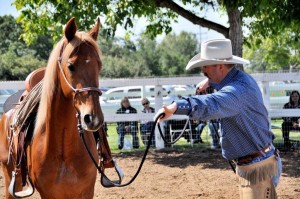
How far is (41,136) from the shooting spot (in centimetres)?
390

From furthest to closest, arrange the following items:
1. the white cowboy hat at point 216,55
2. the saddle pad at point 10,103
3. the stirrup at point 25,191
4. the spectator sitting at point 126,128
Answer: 1. the spectator sitting at point 126,128
2. the saddle pad at point 10,103
3. the stirrup at point 25,191
4. the white cowboy hat at point 216,55

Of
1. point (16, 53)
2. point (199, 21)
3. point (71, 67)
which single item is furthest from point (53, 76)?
point (16, 53)

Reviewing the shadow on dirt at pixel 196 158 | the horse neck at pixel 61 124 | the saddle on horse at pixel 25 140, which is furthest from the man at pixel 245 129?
the shadow on dirt at pixel 196 158

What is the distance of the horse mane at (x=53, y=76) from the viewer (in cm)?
341

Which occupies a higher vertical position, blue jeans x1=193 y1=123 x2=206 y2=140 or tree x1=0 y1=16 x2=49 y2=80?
tree x1=0 y1=16 x2=49 y2=80

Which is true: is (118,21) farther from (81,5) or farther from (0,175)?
(0,175)

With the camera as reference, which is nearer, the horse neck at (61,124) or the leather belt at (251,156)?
the leather belt at (251,156)

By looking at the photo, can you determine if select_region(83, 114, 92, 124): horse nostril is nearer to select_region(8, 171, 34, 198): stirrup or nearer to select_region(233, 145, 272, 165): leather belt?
select_region(233, 145, 272, 165): leather belt

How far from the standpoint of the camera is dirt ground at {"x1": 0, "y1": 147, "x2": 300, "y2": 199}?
6.52 meters

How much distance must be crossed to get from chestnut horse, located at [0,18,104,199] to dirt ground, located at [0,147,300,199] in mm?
2767

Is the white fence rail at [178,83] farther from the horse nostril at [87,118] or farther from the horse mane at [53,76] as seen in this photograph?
the horse nostril at [87,118]

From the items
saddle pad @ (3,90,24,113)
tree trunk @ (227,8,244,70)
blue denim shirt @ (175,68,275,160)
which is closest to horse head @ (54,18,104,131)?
blue denim shirt @ (175,68,275,160)

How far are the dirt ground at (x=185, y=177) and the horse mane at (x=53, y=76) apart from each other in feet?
9.54

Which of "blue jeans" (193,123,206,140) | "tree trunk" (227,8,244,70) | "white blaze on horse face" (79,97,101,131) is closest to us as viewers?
"white blaze on horse face" (79,97,101,131)
